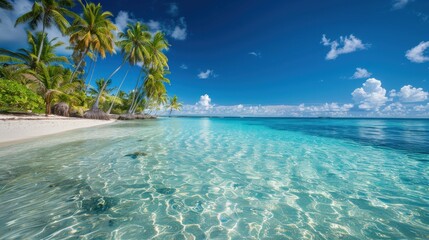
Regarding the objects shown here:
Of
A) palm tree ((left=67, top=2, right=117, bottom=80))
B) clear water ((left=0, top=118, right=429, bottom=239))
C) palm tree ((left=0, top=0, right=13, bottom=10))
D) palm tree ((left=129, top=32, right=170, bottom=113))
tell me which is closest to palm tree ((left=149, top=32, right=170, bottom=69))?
palm tree ((left=129, top=32, right=170, bottom=113))

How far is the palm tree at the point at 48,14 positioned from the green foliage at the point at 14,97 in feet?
24.6

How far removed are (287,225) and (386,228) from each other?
1437 mm

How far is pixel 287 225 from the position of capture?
2.83 meters

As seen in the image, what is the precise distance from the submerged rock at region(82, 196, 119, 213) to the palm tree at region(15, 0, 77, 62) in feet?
77.1

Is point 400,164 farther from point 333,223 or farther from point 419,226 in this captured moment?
point 333,223

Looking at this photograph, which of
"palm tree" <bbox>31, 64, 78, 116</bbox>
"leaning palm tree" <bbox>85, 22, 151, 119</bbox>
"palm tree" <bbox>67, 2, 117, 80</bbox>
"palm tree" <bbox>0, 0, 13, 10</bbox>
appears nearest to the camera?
"palm tree" <bbox>0, 0, 13, 10</bbox>

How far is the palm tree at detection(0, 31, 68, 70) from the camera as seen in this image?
1820cm

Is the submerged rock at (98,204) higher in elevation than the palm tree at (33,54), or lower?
lower

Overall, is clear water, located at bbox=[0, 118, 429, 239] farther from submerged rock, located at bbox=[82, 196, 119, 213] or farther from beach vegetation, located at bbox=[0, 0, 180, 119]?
beach vegetation, located at bbox=[0, 0, 180, 119]

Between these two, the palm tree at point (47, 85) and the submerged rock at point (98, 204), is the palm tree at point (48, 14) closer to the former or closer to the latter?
the palm tree at point (47, 85)

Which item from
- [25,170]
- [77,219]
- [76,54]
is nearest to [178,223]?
[77,219]

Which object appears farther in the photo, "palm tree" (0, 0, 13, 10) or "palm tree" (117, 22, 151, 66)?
"palm tree" (117, 22, 151, 66)

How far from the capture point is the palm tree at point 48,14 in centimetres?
1858

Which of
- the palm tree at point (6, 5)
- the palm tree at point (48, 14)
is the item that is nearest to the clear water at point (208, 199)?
the palm tree at point (6, 5)
